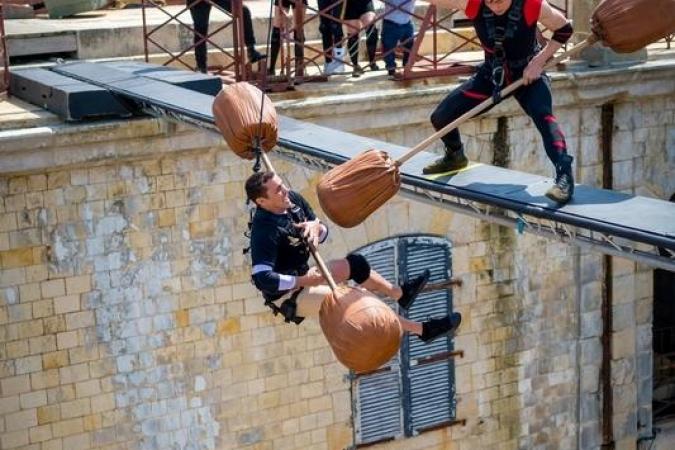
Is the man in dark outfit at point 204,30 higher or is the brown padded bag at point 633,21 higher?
the brown padded bag at point 633,21

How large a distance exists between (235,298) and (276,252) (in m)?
5.12

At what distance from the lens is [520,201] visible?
30.7ft

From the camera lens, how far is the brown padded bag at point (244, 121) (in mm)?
9805

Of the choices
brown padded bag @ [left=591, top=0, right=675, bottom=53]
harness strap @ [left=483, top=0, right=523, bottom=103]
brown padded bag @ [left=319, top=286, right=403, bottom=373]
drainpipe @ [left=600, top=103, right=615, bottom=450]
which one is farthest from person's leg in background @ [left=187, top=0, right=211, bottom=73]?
brown padded bag @ [left=319, top=286, right=403, bottom=373]

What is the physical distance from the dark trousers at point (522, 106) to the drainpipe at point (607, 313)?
6394 millimetres

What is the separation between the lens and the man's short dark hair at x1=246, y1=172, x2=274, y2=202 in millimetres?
9336

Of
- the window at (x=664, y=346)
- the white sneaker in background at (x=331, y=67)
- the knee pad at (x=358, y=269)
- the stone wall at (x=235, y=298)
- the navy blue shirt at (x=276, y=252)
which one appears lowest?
the window at (x=664, y=346)

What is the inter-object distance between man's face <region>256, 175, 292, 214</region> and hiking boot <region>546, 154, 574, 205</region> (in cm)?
168

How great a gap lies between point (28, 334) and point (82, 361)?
0.59 meters

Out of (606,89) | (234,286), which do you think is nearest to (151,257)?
(234,286)

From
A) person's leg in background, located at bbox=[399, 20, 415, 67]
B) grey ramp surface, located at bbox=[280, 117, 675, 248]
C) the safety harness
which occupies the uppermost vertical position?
the safety harness

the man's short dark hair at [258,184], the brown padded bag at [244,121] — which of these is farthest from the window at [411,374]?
the man's short dark hair at [258,184]

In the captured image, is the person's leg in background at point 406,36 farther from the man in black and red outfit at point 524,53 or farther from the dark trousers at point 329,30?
the man in black and red outfit at point 524,53

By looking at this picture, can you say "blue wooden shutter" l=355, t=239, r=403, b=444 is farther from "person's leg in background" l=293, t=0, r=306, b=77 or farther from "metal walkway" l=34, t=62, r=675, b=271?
"metal walkway" l=34, t=62, r=675, b=271
